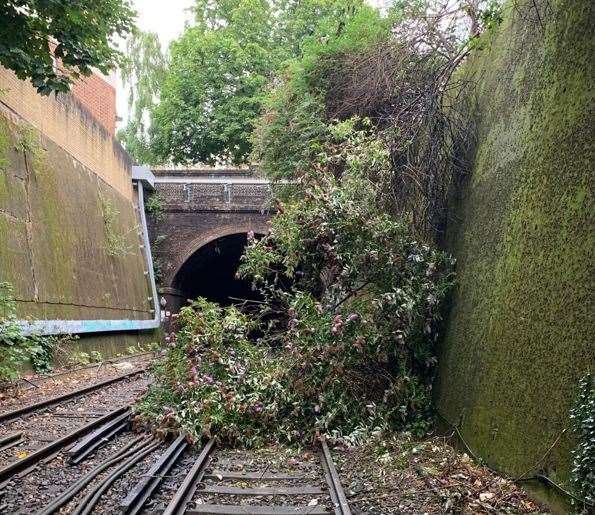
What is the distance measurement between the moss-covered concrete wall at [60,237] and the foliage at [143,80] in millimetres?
13069

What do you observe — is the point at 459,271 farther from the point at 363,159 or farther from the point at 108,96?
the point at 108,96

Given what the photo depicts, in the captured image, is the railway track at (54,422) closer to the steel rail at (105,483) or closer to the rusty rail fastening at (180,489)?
the rusty rail fastening at (180,489)

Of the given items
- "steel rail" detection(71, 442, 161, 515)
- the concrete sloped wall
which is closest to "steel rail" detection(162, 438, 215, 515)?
"steel rail" detection(71, 442, 161, 515)

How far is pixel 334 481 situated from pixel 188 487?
1159mm

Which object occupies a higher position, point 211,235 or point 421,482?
point 211,235

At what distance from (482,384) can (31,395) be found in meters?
6.41

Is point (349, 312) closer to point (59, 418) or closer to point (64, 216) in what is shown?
point (59, 418)

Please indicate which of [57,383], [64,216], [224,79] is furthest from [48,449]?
[224,79]

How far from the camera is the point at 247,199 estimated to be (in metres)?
19.2

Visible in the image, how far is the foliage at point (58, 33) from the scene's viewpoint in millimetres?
6047

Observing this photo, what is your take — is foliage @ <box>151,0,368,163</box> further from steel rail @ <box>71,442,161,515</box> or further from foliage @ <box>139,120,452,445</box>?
steel rail @ <box>71,442,161,515</box>

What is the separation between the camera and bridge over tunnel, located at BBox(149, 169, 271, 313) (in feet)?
63.0

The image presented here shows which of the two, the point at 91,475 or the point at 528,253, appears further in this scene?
the point at 91,475

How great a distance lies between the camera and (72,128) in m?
14.5
